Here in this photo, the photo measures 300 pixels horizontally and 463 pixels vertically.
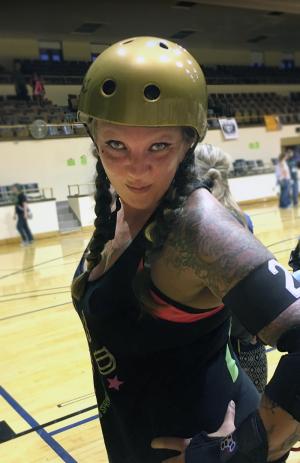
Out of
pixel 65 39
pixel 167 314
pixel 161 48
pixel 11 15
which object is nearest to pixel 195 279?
pixel 167 314

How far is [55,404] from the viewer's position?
2904mm

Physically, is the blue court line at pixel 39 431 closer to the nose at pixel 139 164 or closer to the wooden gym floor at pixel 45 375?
the wooden gym floor at pixel 45 375

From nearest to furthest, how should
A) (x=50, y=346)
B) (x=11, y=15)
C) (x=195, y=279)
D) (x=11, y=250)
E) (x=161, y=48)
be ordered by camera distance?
(x=195, y=279) → (x=161, y=48) → (x=50, y=346) → (x=11, y=250) → (x=11, y=15)

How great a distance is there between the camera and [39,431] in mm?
2600

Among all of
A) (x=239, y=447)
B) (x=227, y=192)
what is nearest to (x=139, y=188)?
(x=239, y=447)

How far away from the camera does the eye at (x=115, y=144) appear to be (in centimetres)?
77

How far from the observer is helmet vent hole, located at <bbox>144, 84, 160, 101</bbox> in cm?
77

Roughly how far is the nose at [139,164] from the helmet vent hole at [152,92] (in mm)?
99

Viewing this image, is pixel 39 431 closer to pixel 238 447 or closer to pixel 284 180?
pixel 238 447

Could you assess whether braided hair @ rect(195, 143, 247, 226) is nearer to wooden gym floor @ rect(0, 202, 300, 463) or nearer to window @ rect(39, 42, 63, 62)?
wooden gym floor @ rect(0, 202, 300, 463)

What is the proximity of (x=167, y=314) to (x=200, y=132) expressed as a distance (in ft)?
1.04

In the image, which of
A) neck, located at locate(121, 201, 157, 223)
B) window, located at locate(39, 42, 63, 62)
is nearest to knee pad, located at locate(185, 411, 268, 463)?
neck, located at locate(121, 201, 157, 223)

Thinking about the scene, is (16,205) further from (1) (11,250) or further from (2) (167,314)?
(2) (167,314)

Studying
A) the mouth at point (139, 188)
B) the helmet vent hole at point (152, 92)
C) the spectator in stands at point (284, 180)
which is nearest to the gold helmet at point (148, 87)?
the helmet vent hole at point (152, 92)
